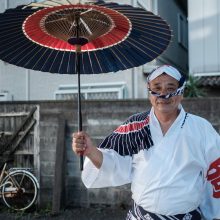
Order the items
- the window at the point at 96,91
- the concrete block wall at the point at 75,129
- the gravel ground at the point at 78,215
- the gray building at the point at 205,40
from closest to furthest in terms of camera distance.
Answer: the gravel ground at the point at 78,215 → the concrete block wall at the point at 75,129 → the window at the point at 96,91 → the gray building at the point at 205,40

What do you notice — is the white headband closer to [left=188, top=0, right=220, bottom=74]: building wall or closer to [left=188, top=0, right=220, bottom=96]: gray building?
[left=188, top=0, right=220, bottom=96]: gray building

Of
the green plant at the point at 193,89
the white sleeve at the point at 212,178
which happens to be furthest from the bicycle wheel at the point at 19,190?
the white sleeve at the point at 212,178

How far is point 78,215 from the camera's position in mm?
6773

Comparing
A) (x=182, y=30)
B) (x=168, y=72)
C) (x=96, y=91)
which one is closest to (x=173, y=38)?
(x=182, y=30)

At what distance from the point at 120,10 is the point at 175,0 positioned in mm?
11329

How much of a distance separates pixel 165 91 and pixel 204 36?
24.3ft

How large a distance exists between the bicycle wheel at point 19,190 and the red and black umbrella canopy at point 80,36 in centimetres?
440

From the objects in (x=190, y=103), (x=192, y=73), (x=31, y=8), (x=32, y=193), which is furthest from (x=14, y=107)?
(x=31, y=8)

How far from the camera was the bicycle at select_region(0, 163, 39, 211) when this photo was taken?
7250 millimetres

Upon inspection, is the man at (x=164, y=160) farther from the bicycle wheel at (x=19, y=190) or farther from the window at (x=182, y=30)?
the window at (x=182, y=30)

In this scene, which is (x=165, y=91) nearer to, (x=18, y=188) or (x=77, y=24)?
(x=77, y=24)

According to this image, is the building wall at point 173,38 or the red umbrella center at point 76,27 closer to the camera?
the red umbrella center at point 76,27

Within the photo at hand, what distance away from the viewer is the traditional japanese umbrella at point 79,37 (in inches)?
107

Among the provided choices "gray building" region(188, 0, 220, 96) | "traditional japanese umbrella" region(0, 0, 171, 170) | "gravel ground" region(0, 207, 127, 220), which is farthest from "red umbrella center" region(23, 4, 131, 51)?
"gray building" region(188, 0, 220, 96)
